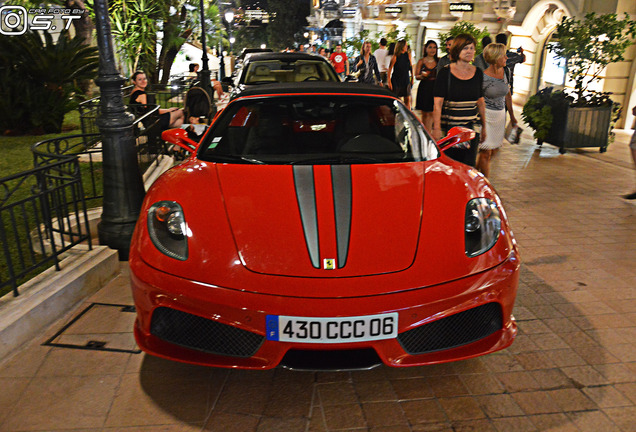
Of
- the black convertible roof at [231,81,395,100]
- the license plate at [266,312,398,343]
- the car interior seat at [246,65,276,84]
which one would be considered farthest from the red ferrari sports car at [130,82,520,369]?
the car interior seat at [246,65,276,84]

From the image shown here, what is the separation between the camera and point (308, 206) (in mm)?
2912

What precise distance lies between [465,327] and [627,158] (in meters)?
7.80

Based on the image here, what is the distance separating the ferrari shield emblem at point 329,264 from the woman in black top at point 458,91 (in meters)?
3.59

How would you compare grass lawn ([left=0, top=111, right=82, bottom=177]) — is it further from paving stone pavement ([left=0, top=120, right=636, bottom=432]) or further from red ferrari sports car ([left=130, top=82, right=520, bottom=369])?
red ferrari sports car ([left=130, top=82, right=520, bottom=369])

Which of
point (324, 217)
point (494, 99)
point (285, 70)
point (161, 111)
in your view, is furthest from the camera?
point (285, 70)

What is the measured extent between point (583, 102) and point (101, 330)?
28.2 ft

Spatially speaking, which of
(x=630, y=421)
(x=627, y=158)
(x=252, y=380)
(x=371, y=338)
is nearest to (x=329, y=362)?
(x=371, y=338)

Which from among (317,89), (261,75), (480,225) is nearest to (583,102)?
(261,75)

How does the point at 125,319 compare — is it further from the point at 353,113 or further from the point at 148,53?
the point at 148,53

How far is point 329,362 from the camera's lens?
254 centimetres

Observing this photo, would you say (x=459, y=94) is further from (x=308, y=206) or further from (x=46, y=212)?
(x=46, y=212)

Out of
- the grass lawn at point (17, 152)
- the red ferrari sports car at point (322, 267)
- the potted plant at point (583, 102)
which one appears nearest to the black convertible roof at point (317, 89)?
the red ferrari sports car at point (322, 267)

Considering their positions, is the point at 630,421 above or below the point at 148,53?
below

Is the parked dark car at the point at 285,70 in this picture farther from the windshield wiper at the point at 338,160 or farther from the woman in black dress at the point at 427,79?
the windshield wiper at the point at 338,160
